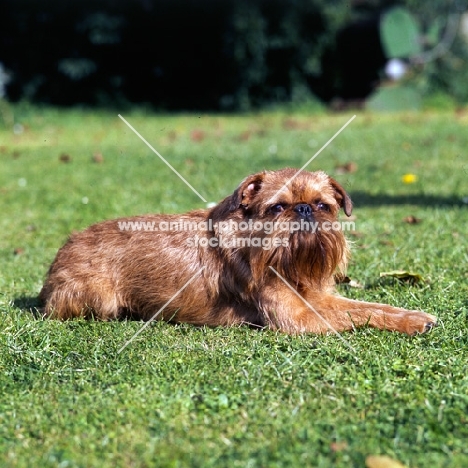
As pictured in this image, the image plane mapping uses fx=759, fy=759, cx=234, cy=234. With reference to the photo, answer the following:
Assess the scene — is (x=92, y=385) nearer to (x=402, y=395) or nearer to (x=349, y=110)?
(x=402, y=395)

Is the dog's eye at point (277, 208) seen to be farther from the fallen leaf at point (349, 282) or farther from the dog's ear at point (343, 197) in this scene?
the fallen leaf at point (349, 282)

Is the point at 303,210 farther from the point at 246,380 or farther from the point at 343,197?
the point at 246,380

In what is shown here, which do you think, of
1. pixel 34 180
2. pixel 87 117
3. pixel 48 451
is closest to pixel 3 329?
pixel 48 451

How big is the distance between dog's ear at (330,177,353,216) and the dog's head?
0.09m

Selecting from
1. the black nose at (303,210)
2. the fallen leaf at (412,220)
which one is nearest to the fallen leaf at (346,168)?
the fallen leaf at (412,220)

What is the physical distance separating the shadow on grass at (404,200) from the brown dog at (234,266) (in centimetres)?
349

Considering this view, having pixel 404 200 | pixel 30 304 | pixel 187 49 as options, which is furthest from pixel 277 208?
pixel 187 49

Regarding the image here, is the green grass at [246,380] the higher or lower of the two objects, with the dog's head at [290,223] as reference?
lower

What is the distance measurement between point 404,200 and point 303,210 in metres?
4.19

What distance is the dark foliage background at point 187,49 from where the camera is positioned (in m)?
20.2

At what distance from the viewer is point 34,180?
416 inches

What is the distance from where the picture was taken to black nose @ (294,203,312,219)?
4.68 metres

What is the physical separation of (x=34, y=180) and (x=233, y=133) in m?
6.04

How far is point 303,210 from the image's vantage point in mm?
4715
